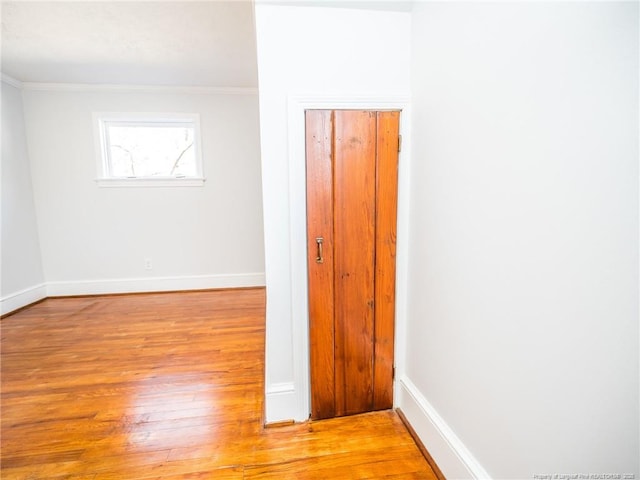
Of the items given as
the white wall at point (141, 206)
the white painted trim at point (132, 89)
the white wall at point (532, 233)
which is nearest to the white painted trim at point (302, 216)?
the white wall at point (532, 233)

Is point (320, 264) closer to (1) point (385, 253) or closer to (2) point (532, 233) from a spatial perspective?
(1) point (385, 253)

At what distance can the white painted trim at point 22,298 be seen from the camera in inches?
123

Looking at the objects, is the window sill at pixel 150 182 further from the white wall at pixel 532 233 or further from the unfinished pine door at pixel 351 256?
the white wall at pixel 532 233

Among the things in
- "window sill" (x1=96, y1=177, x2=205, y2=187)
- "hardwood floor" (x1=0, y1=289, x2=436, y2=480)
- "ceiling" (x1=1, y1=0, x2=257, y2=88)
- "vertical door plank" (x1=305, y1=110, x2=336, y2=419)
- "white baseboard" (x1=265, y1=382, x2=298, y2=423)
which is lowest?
"hardwood floor" (x1=0, y1=289, x2=436, y2=480)

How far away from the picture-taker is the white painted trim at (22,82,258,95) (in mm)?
3350

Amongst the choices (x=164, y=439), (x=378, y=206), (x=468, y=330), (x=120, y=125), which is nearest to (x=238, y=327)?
(x=164, y=439)

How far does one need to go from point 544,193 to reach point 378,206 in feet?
2.66

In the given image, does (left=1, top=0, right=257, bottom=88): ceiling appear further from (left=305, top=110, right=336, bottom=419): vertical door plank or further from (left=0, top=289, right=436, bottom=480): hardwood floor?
(left=0, top=289, right=436, bottom=480): hardwood floor

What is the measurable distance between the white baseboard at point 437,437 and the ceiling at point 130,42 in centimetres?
264

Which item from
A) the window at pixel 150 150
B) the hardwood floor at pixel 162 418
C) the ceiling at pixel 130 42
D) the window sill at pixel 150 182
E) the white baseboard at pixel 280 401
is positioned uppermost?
the ceiling at pixel 130 42

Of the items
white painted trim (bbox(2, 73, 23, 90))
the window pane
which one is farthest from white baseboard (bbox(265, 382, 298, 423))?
white painted trim (bbox(2, 73, 23, 90))

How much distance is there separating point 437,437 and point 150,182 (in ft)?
12.7

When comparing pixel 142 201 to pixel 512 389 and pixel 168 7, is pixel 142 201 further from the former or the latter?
pixel 512 389

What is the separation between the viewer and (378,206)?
1.55 m
